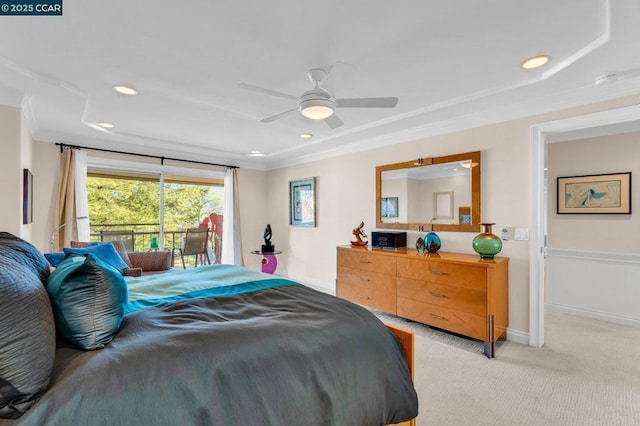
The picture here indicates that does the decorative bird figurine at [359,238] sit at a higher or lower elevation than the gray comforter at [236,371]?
higher

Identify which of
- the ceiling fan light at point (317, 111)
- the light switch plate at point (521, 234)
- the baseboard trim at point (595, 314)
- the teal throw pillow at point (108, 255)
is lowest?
the baseboard trim at point (595, 314)

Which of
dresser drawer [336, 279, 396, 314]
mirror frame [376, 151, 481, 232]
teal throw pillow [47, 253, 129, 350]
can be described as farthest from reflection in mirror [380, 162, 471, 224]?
teal throw pillow [47, 253, 129, 350]

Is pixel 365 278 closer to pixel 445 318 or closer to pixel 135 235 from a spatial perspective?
pixel 445 318

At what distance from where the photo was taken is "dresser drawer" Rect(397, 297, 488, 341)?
2760mm

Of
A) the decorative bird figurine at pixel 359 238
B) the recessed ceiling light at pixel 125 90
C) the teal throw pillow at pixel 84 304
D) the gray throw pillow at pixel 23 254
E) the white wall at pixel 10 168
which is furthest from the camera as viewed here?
the decorative bird figurine at pixel 359 238

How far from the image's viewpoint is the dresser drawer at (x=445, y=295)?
2.77 m

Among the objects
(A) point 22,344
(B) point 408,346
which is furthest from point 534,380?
(A) point 22,344

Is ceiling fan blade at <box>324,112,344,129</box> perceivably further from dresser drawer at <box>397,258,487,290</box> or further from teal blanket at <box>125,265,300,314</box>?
dresser drawer at <box>397,258,487,290</box>

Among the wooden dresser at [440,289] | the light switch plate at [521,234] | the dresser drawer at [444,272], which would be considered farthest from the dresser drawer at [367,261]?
the light switch plate at [521,234]

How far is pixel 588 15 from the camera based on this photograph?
1680 mm

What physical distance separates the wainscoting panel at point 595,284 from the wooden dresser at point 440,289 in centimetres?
154

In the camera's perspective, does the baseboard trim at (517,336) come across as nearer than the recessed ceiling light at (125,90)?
No

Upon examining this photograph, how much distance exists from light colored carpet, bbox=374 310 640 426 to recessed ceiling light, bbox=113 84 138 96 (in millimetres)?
3459

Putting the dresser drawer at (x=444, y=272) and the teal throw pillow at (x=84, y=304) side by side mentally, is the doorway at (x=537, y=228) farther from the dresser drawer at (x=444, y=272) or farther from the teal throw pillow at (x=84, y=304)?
the teal throw pillow at (x=84, y=304)
